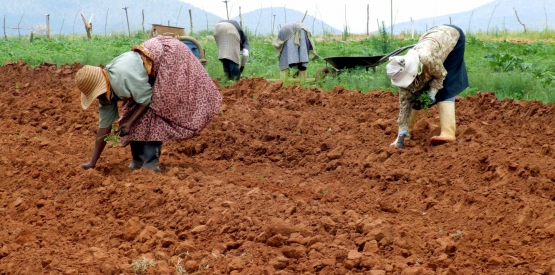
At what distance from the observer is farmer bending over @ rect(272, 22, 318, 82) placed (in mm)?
12367

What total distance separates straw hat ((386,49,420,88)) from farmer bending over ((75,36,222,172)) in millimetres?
1445

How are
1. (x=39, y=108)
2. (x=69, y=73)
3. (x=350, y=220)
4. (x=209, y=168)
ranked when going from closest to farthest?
(x=350, y=220) → (x=209, y=168) → (x=39, y=108) → (x=69, y=73)

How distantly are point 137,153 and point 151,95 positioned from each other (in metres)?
0.63

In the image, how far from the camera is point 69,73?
1176cm

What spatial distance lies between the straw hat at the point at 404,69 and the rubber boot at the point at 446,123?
0.61 meters

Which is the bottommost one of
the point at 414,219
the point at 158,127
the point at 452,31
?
the point at 414,219

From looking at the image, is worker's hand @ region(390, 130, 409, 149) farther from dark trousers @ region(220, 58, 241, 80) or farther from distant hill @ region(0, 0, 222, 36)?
distant hill @ region(0, 0, 222, 36)

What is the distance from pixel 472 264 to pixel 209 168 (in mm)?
3038

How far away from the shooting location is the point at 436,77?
6.55 metres

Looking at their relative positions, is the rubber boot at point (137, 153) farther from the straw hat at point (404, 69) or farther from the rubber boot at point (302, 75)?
the rubber boot at point (302, 75)

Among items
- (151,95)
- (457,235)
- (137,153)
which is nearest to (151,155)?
(137,153)

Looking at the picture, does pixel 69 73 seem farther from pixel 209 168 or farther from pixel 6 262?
pixel 6 262

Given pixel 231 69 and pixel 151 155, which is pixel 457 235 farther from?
pixel 231 69

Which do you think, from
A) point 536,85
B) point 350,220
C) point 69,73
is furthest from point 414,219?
point 69,73
